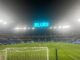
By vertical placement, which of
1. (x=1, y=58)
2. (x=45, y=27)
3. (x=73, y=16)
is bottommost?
(x=1, y=58)

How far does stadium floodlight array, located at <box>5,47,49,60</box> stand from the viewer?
914 cm

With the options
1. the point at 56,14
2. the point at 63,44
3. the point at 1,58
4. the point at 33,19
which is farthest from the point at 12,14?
the point at 1,58

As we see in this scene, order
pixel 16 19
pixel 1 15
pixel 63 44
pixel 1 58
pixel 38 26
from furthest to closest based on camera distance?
pixel 16 19 → pixel 38 26 → pixel 1 15 → pixel 63 44 → pixel 1 58

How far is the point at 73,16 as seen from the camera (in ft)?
90.6

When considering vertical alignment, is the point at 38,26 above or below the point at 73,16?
below

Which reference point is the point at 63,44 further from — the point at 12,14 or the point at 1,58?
the point at 12,14

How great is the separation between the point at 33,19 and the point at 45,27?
5347 mm

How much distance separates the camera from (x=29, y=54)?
32.6 ft

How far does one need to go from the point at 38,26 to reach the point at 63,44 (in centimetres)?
1255

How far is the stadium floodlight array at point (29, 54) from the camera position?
30.0 feet

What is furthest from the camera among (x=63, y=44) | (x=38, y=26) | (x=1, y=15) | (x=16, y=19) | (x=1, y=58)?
(x=16, y=19)

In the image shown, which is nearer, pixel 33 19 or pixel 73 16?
pixel 73 16

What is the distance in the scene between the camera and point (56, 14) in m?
29.2

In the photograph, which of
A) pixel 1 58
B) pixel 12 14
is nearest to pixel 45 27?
pixel 12 14
